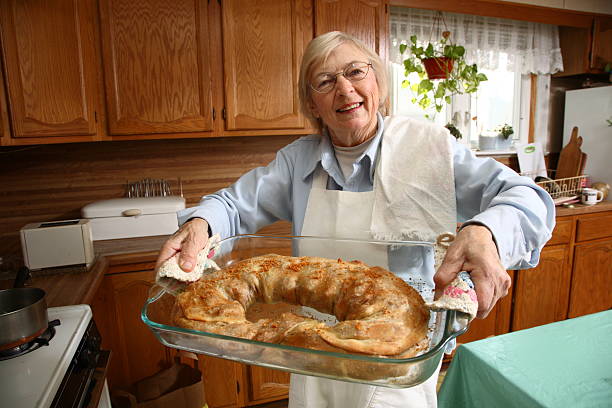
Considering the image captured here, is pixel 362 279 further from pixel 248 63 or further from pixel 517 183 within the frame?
pixel 248 63

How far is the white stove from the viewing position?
0.85 m

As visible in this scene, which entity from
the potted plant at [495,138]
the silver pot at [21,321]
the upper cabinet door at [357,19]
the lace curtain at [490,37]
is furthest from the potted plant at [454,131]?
the silver pot at [21,321]

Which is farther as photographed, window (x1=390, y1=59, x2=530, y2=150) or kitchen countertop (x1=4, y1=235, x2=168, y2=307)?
window (x1=390, y1=59, x2=530, y2=150)

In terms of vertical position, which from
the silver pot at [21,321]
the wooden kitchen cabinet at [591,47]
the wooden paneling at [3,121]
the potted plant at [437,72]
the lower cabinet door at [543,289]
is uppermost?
the wooden kitchen cabinet at [591,47]

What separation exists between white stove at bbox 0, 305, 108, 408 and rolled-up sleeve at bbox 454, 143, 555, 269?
963 millimetres

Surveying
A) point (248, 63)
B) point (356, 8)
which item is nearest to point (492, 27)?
point (356, 8)

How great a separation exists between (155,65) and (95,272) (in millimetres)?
1076

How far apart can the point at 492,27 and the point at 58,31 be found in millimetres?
2838

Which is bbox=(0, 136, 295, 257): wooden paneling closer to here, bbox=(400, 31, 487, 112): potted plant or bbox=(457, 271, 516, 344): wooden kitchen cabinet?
bbox=(400, 31, 487, 112): potted plant

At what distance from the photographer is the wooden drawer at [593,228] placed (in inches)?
101

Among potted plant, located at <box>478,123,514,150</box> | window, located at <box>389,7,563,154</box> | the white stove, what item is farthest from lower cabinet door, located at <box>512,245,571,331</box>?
the white stove

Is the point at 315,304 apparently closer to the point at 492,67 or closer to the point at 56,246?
the point at 56,246

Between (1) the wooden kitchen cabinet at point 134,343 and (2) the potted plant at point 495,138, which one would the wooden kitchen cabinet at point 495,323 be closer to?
(2) the potted plant at point 495,138

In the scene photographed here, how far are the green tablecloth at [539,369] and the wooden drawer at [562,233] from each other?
1238mm
